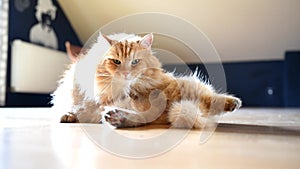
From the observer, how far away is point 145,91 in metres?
1.17

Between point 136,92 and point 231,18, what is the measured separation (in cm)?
331

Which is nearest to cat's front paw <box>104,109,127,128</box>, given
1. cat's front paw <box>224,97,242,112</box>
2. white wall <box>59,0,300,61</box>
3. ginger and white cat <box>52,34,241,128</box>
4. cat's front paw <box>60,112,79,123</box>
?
ginger and white cat <box>52,34,241,128</box>

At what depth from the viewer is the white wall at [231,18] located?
153 inches

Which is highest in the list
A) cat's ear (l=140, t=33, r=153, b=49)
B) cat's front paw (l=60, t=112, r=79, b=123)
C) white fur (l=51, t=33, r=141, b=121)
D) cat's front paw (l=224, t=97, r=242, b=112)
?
cat's ear (l=140, t=33, r=153, b=49)

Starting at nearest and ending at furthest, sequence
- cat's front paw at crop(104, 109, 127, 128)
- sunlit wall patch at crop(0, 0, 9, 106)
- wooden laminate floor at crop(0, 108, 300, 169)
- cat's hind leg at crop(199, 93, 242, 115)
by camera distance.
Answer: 1. wooden laminate floor at crop(0, 108, 300, 169)
2. cat's front paw at crop(104, 109, 127, 128)
3. cat's hind leg at crop(199, 93, 242, 115)
4. sunlit wall patch at crop(0, 0, 9, 106)

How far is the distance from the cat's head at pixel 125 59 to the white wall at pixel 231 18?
2.93 m

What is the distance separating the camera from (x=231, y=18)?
4.15 meters

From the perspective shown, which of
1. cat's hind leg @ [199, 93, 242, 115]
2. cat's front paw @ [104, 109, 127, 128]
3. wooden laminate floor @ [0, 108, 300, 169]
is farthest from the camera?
cat's hind leg @ [199, 93, 242, 115]

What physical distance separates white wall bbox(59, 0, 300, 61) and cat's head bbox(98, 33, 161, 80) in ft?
9.61

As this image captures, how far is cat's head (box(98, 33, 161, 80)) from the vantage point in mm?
1170

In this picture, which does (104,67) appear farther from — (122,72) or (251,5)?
(251,5)

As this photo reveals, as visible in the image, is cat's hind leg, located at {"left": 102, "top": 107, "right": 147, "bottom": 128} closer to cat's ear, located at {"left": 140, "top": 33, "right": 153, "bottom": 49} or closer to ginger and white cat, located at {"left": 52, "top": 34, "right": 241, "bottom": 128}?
ginger and white cat, located at {"left": 52, "top": 34, "right": 241, "bottom": 128}

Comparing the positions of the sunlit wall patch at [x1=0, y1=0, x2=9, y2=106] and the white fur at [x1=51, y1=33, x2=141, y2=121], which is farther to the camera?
the sunlit wall patch at [x1=0, y1=0, x2=9, y2=106]

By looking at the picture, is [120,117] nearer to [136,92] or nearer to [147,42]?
[136,92]
